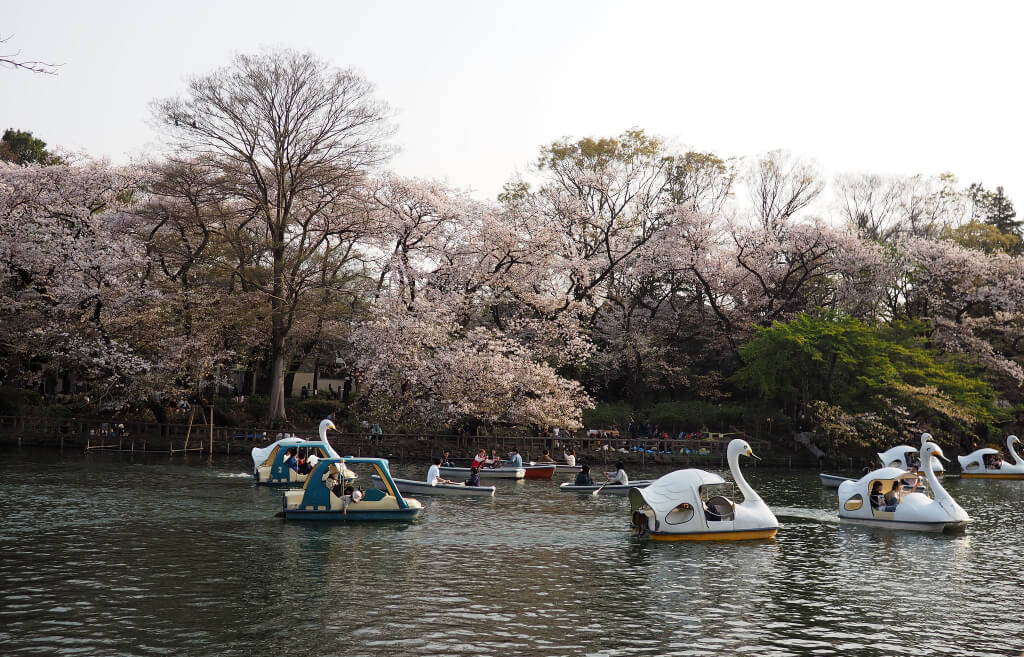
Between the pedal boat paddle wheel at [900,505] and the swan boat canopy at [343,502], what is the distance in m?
15.3

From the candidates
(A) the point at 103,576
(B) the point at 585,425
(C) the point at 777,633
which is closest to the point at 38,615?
(A) the point at 103,576

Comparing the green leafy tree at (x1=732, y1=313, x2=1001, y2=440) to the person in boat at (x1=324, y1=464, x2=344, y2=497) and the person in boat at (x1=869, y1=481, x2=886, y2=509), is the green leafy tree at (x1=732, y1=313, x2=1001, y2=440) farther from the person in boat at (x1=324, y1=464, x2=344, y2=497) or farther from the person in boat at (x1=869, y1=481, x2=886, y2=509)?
the person in boat at (x1=324, y1=464, x2=344, y2=497)

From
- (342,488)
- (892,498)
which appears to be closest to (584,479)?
(892,498)

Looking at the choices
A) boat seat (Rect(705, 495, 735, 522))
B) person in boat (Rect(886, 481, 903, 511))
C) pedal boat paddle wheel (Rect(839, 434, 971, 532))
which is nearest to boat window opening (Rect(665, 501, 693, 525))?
boat seat (Rect(705, 495, 735, 522))

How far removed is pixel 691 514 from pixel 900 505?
8.61 metres

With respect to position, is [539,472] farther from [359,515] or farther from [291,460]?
[359,515]

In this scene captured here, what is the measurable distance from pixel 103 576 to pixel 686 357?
52.0 metres

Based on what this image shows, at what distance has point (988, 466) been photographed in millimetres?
51312

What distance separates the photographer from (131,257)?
166ft

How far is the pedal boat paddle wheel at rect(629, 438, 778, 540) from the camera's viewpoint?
25500mm

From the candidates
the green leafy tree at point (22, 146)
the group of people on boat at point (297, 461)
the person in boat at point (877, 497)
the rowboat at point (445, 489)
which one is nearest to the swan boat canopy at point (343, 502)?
the rowboat at point (445, 489)

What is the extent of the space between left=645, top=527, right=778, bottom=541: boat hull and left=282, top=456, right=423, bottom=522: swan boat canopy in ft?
25.8

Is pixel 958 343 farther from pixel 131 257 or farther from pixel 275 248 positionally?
pixel 131 257

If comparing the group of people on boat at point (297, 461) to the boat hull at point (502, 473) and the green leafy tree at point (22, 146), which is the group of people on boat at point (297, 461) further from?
the green leafy tree at point (22, 146)
